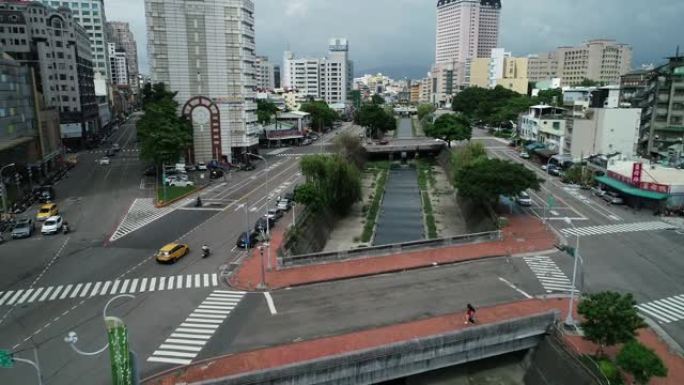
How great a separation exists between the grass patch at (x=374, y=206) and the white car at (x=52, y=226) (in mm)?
35520

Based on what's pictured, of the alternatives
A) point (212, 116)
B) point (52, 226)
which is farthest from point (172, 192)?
point (212, 116)

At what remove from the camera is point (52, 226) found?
53531 mm

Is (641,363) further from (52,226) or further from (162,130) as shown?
(162,130)

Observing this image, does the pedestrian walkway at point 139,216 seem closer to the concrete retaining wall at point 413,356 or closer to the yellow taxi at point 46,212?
the yellow taxi at point 46,212

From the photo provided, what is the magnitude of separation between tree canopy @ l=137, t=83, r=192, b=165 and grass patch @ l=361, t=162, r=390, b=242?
33.2m

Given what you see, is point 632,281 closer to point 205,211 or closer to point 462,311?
point 462,311

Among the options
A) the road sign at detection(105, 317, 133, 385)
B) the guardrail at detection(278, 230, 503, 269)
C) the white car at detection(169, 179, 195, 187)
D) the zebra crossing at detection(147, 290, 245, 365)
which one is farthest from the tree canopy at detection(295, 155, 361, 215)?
the road sign at detection(105, 317, 133, 385)

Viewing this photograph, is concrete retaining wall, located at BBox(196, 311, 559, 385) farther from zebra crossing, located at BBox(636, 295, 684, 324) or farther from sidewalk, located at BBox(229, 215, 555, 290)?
sidewalk, located at BBox(229, 215, 555, 290)

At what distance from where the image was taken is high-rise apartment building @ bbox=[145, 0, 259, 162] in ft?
306

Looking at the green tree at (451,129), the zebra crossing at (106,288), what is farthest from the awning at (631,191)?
the zebra crossing at (106,288)

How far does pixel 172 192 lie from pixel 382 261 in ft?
137

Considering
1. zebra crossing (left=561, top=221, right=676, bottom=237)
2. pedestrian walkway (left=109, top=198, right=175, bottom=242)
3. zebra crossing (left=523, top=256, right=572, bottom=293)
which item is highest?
pedestrian walkway (left=109, top=198, right=175, bottom=242)

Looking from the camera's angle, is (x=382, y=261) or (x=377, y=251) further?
(x=377, y=251)

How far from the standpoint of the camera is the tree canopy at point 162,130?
78.4m
